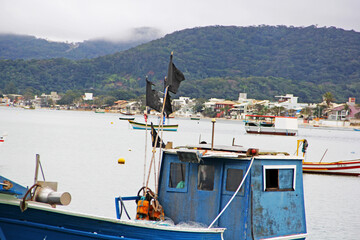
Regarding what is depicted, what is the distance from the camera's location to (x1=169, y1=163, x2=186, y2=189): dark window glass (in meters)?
13.2

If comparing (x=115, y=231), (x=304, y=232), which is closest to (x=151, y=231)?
(x=115, y=231)

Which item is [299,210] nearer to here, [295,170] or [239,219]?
[295,170]

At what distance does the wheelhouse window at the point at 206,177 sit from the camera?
12.9 meters

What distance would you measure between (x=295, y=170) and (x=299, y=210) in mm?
1106

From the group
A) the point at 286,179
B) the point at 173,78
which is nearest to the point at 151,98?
the point at 173,78

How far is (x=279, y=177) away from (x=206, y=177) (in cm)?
190

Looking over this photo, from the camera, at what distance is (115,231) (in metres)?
11.0

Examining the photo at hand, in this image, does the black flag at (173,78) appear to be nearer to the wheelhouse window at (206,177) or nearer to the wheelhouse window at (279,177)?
the wheelhouse window at (206,177)

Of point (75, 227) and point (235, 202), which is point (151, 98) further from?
point (75, 227)

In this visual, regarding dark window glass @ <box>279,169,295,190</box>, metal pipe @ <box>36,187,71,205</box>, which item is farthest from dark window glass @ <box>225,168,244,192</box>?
metal pipe @ <box>36,187,71,205</box>

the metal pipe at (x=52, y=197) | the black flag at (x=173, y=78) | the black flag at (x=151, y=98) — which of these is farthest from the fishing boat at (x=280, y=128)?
the metal pipe at (x=52, y=197)

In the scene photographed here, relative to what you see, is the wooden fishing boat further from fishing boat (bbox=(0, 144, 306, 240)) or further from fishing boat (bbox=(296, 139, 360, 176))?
fishing boat (bbox=(0, 144, 306, 240))

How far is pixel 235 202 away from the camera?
1263cm

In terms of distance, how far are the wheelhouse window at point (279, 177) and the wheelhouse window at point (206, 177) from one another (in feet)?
4.33
